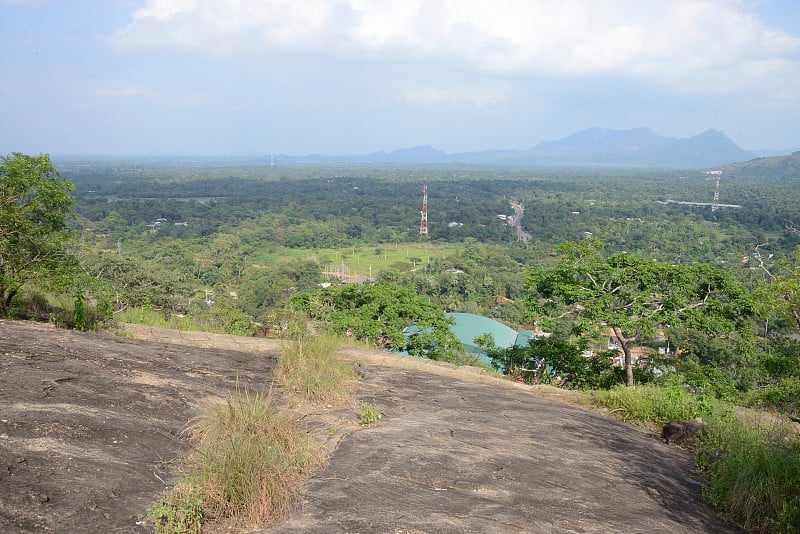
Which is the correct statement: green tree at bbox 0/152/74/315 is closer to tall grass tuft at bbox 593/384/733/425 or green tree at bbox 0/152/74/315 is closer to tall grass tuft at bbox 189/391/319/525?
tall grass tuft at bbox 189/391/319/525

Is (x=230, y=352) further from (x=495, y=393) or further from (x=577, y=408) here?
(x=577, y=408)

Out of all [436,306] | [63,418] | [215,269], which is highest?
[63,418]

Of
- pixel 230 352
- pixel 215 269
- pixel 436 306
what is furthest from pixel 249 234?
pixel 230 352

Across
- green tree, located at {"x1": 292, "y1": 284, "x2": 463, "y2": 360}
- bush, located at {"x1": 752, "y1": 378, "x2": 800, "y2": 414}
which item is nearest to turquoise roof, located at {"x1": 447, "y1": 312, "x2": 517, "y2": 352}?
green tree, located at {"x1": 292, "y1": 284, "x2": 463, "y2": 360}

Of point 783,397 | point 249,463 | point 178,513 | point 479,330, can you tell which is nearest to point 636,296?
point 783,397

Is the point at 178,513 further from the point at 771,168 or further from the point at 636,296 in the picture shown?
the point at 771,168
